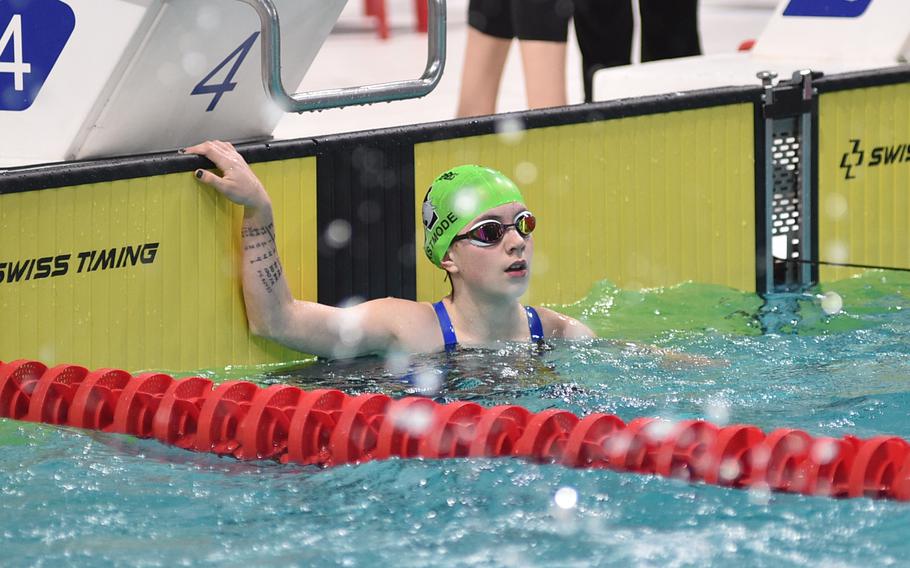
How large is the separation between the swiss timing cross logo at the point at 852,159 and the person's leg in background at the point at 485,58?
1.18m

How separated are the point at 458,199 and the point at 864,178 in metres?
1.62

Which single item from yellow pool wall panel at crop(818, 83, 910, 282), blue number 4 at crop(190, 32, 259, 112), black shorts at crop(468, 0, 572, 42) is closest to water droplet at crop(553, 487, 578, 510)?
blue number 4 at crop(190, 32, 259, 112)

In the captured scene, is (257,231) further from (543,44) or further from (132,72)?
(543,44)

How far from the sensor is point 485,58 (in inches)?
209

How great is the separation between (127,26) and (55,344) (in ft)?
2.21

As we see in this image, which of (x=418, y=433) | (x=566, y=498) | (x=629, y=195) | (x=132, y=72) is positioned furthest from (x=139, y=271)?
(x=629, y=195)

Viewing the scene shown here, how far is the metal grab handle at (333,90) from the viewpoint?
3.41 m

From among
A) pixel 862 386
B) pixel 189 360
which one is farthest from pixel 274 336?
pixel 862 386

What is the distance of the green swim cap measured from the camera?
3.65 m

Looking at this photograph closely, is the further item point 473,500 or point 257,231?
point 257,231

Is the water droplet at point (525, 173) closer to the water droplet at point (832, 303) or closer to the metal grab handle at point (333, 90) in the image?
the metal grab handle at point (333, 90)

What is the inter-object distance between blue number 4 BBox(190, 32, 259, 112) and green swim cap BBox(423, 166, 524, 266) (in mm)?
517

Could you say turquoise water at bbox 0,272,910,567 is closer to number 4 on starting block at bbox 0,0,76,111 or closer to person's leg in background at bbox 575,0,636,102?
number 4 on starting block at bbox 0,0,76,111

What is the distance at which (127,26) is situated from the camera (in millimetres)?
3371
